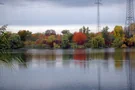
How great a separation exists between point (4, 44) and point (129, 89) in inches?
304

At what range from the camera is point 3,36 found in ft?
7.63

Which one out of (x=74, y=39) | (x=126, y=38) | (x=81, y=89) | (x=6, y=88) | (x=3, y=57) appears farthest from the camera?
(x=74, y=39)

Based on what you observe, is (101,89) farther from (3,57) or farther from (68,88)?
(3,57)

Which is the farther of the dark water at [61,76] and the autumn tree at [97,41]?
the autumn tree at [97,41]

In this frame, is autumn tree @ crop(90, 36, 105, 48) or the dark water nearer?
the dark water

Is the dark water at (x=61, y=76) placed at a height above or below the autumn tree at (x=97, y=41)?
below

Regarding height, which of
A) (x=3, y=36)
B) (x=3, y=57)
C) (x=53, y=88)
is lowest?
(x=53, y=88)

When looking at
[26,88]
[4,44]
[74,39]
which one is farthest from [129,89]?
[74,39]

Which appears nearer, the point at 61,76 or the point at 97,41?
the point at 61,76

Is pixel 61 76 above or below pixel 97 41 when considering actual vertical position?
below

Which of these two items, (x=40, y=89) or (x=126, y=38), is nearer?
(x=40, y=89)

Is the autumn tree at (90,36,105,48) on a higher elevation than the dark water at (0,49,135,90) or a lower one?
higher

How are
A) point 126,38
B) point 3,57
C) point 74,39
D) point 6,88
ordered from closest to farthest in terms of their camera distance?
→ point 3,57
point 6,88
point 126,38
point 74,39

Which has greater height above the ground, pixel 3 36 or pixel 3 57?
pixel 3 36
